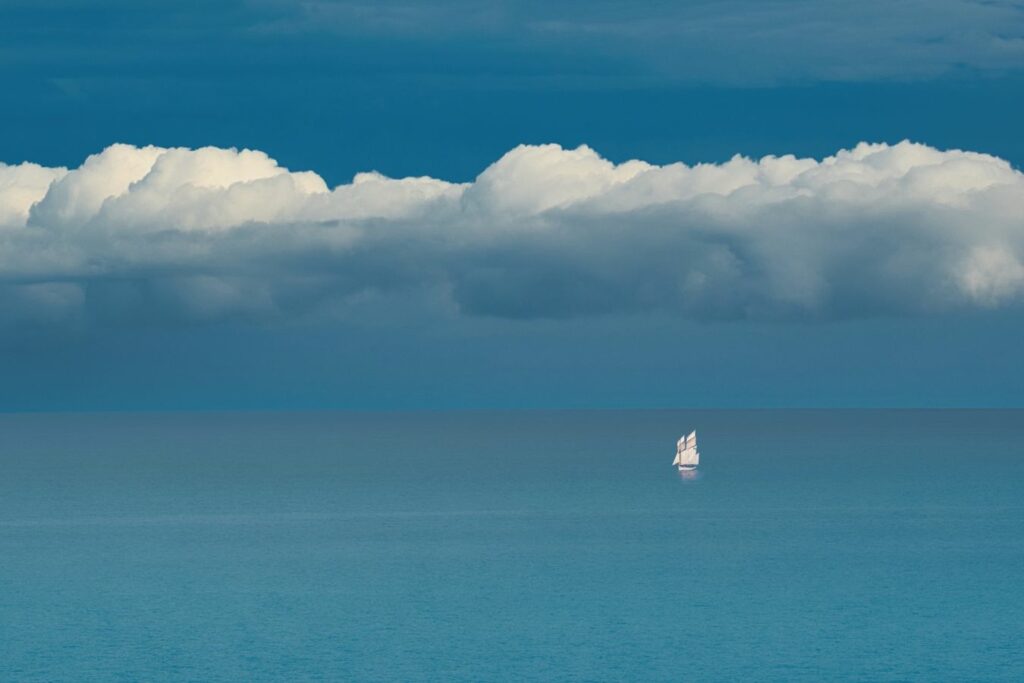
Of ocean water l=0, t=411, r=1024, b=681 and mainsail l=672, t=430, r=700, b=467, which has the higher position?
mainsail l=672, t=430, r=700, b=467

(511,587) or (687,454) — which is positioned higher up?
(687,454)

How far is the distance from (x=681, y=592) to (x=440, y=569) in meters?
18.0

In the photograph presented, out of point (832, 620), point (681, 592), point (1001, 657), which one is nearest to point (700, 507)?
point (681, 592)

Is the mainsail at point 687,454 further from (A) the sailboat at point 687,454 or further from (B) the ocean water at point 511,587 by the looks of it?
(B) the ocean water at point 511,587

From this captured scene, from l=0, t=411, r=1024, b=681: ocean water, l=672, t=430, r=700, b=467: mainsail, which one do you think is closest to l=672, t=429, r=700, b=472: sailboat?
l=672, t=430, r=700, b=467: mainsail

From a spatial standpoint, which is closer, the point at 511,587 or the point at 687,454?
the point at 511,587

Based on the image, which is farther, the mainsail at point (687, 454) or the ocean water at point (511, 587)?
the mainsail at point (687, 454)

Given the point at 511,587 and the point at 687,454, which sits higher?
the point at 687,454

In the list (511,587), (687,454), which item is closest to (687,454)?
(687,454)

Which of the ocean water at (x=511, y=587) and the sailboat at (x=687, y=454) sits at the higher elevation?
the sailboat at (x=687, y=454)

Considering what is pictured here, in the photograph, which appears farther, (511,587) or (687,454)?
(687,454)

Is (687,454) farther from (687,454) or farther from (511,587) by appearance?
(511,587)

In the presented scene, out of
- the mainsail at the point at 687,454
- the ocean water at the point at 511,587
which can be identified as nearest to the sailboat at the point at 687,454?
the mainsail at the point at 687,454

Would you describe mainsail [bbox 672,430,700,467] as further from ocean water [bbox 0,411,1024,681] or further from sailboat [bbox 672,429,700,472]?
ocean water [bbox 0,411,1024,681]
